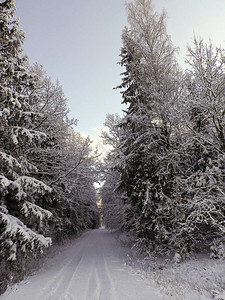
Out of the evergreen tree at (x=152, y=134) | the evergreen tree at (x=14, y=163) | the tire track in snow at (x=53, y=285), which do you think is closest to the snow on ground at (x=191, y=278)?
the evergreen tree at (x=152, y=134)

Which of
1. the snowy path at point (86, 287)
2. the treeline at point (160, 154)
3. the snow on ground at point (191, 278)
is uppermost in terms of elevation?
the treeline at point (160, 154)

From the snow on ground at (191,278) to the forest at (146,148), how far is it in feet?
2.05

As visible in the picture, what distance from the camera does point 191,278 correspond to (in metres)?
6.17

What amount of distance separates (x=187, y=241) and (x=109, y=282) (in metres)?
4.28

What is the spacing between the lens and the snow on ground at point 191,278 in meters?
4.75

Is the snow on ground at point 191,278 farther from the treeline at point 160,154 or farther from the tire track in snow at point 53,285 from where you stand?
the tire track in snow at point 53,285

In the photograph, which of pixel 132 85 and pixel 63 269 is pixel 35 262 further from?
pixel 132 85

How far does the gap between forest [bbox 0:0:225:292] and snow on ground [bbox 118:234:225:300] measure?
24.6 inches

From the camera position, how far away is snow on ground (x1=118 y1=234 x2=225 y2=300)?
15.6 ft

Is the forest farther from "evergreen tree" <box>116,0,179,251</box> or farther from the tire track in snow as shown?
the tire track in snow

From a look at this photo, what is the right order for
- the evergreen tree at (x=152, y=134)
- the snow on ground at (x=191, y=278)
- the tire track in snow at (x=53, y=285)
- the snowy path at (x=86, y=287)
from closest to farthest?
1. the snow on ground at (x=191, y=278)
2. the snowy path at (x=86, y=287)
3. the tire track in snow at (x=53, y=285)
4. the evergreen tree at (x=152, y=134)

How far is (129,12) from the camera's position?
34.4ft

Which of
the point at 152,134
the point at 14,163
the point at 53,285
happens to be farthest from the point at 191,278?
the point at 14,163

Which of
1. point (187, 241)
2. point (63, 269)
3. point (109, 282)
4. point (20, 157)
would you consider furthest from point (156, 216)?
point (20, 157)
